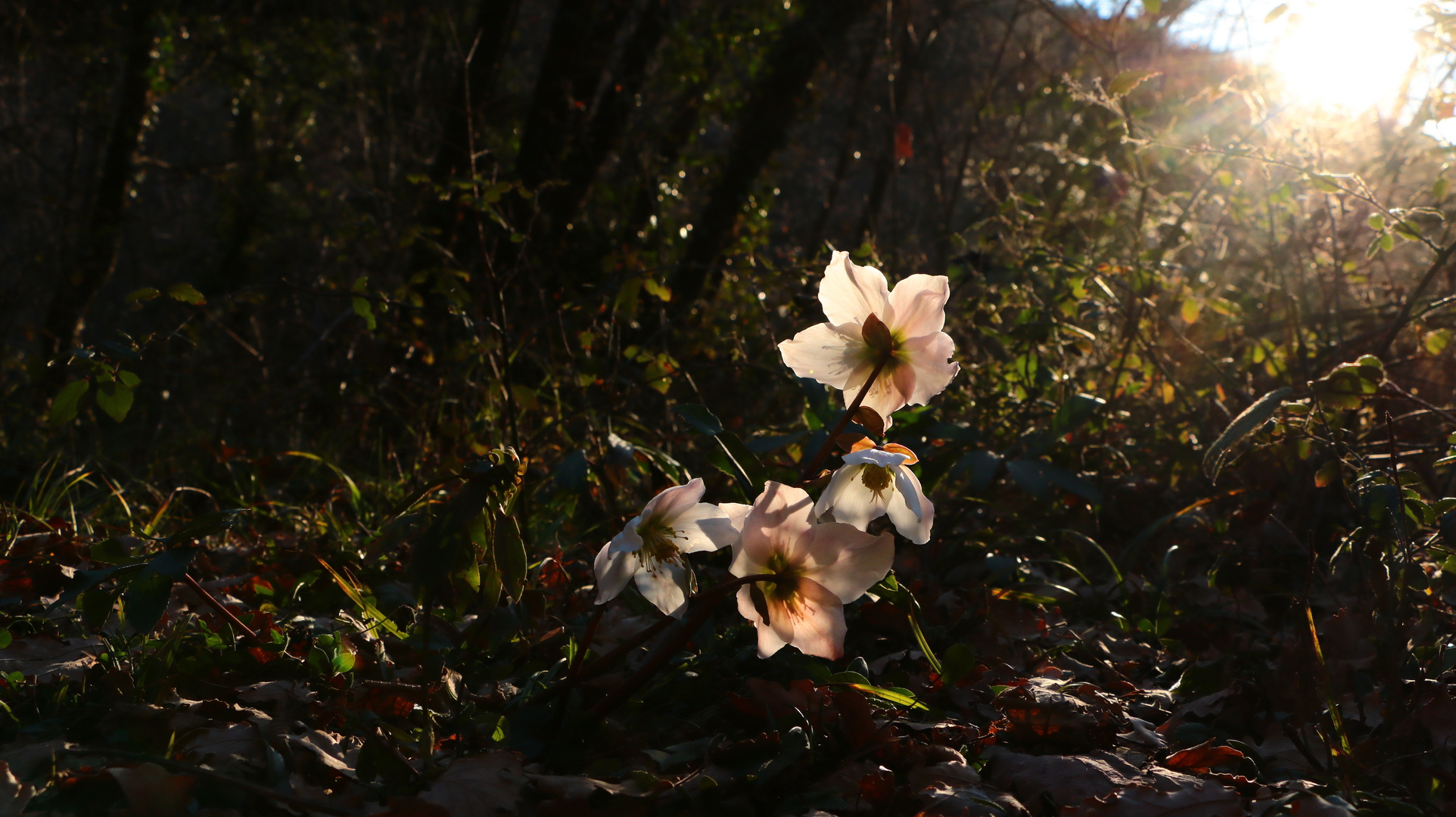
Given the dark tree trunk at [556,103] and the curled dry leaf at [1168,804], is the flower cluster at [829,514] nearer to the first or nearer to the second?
the curled dry leaf at [1168,804]

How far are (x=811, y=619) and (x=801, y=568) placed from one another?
0.07 m

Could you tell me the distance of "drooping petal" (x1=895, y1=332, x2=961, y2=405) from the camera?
117 cm

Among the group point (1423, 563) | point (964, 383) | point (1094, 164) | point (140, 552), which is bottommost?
point (140, 552)

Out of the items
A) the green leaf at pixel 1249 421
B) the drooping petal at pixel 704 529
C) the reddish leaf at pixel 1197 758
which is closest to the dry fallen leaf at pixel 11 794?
the drooping petal at pixel 704 529

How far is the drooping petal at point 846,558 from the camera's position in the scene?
107 centimetres

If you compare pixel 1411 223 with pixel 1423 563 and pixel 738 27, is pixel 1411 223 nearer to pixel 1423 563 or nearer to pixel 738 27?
pixel 1423 563

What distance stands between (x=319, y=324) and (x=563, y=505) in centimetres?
353

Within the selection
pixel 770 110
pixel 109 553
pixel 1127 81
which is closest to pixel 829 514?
pixel 109 553

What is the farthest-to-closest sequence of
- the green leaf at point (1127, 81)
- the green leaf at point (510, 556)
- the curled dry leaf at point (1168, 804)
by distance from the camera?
the green leaf at point (1127, 81) < the green leaf at point (510, 556) < the curled dry leaf at point (1168, 804)

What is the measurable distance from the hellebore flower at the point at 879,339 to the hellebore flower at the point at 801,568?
20cm

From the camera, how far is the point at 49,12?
6152 mm

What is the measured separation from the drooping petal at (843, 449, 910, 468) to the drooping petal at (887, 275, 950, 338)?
0.21 meters

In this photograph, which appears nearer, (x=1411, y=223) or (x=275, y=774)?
(x=275, y=774)

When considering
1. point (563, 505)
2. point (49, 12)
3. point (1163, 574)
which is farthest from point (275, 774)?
point (49, 12)
